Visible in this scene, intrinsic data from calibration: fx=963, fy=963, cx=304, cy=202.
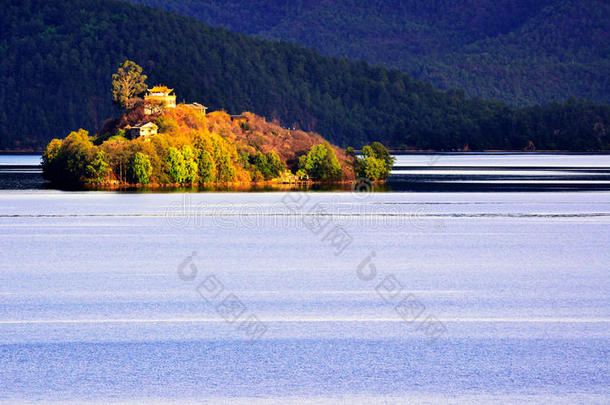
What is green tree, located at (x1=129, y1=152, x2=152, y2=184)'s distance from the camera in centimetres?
16138

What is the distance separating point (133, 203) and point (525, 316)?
7935 centimetres

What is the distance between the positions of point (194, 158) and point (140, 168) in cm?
954

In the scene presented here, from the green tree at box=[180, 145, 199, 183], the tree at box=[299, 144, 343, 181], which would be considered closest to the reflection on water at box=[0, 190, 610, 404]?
the green tree at box=[180, 145, 199, 183]

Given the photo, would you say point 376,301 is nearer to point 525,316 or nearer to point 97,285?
point 525,316

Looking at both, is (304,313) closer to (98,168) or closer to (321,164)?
(98,168)

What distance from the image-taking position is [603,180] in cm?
16562

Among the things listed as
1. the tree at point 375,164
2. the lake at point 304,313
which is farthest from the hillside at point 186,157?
the lake at point 304,313

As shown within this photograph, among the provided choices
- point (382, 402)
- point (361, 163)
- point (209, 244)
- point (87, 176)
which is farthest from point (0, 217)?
point (361, 163)

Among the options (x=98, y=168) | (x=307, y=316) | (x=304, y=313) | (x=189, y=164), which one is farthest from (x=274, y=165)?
(x=307, y=316)

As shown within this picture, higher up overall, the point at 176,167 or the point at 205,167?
the point at 176,167

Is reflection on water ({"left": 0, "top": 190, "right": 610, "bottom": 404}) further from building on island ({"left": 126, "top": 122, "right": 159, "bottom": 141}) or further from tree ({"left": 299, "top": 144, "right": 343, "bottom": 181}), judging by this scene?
building on island ({"left": 126, "top": 122, "right": 159, "bottom": 141})

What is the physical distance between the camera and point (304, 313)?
34812 millimetres

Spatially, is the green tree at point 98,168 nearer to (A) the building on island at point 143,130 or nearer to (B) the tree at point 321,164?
(A) the building on island at point 143,130

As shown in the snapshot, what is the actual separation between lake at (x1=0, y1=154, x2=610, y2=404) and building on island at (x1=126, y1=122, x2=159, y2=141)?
110 meters
